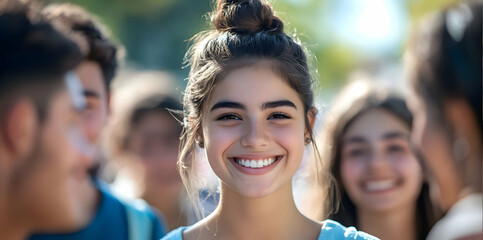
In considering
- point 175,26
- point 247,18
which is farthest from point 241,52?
point 175,26

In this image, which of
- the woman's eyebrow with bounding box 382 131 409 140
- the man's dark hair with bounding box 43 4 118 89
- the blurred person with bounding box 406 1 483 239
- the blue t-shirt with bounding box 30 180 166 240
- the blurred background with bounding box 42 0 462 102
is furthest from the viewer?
the blurred background with bounding box 42 0 462 102

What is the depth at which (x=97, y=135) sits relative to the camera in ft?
Answer: 10.8

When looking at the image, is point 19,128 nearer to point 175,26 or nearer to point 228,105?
point 228,105

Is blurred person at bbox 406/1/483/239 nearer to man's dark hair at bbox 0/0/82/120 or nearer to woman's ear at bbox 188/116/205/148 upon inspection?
A: woman's ear at bbox 188/116/205/148

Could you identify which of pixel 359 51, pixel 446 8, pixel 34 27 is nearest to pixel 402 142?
pixel 446 8

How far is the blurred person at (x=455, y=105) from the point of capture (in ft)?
6.32

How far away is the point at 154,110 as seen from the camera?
496cm

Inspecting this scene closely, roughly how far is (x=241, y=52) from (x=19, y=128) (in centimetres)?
103

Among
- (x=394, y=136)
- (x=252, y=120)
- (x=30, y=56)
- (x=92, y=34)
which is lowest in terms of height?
(x=394, y=136)

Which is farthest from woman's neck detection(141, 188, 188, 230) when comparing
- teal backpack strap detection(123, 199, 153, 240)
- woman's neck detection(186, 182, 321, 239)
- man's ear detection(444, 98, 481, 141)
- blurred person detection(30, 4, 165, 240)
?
man's ear detection(444, 98, 481, 141)

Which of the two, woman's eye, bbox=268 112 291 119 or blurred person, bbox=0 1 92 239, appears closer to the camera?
blurred person, bbox=0 1 92 239

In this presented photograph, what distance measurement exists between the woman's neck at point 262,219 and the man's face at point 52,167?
2.26ft

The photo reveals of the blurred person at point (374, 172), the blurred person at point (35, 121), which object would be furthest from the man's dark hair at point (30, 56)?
the blurred person at point (374, 172)

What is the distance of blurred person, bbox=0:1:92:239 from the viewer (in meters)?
2.40
